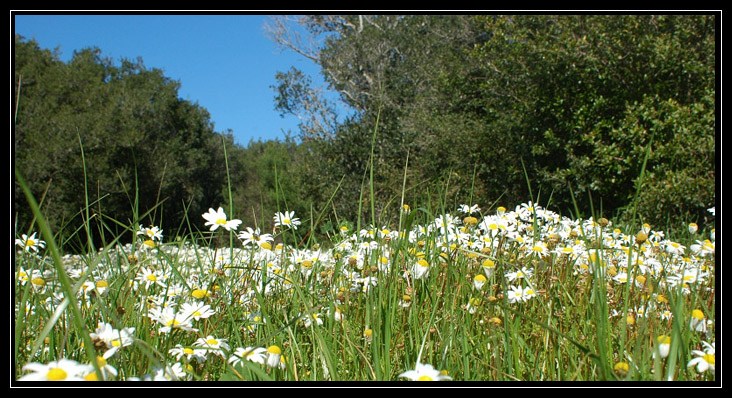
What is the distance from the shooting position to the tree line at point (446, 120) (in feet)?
27.3

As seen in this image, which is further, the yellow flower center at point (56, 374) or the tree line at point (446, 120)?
the tree line at point (446, 120)

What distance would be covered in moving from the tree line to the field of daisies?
1510 millimetres

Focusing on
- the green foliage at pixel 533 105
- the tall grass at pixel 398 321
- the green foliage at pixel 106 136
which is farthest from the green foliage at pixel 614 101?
the green foliage at pixel 106 136

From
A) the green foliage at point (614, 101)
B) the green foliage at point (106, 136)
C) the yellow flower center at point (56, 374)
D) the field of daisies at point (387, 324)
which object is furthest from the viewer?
the green foliage at point (106, 136)

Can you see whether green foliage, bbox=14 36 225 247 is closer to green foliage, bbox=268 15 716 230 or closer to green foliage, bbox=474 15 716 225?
green foliage, bbox=268 15 716 230

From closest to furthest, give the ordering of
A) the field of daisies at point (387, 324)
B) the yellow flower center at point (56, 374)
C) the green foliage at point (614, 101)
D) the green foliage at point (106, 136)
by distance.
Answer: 1. the yellow flower center at point (56, 374)
2. the field of daisies at point (387, 324)
3. the green foliage at point (614, 101)
4. the green foliage at point (106, 136)

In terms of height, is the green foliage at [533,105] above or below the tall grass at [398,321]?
above

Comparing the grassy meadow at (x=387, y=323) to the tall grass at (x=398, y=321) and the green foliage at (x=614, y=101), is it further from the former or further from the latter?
the green foliage at (x=614, y=101)

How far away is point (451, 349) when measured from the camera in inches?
56.8

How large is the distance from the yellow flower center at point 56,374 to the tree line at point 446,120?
8.45 ft
